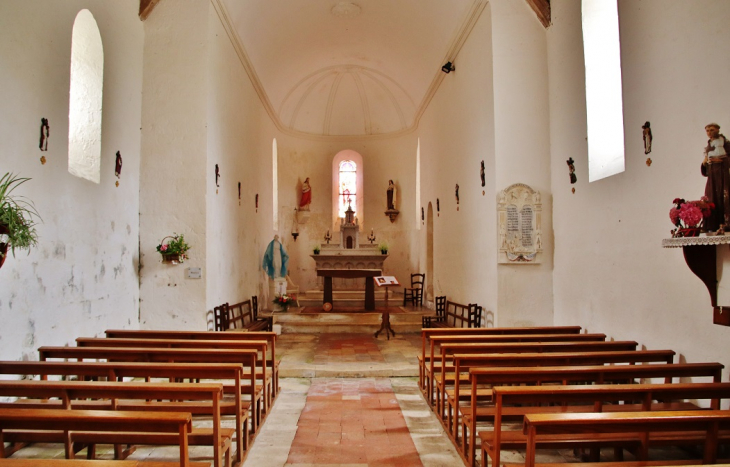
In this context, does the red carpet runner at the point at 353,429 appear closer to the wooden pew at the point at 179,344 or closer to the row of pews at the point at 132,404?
the row of pews at the point at 132,404

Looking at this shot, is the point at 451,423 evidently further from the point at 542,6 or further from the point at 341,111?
the point at 341,111

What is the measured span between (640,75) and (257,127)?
8.16m

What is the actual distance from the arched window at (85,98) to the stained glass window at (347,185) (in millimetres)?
10049

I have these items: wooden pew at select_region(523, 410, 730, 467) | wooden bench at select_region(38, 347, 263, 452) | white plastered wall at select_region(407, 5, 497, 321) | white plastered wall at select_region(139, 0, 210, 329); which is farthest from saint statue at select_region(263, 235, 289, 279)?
wooden pew at select_region(523, 410, 730, 467)

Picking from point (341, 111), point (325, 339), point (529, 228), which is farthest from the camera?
point (341, 111)

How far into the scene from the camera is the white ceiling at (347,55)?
29.5 feet

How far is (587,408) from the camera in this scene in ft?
12.5

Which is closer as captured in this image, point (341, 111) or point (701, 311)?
point (701, 311)

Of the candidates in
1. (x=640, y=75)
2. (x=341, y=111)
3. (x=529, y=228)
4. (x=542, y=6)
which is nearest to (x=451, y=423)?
(x=529, y=228)

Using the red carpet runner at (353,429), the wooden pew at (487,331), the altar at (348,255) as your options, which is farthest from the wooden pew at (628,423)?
the altar at (348,255)

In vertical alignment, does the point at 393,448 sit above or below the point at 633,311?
below

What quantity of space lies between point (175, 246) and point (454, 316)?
5000mm

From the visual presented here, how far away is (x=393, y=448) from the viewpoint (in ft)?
13.4

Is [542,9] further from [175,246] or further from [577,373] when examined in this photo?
[175,246]
